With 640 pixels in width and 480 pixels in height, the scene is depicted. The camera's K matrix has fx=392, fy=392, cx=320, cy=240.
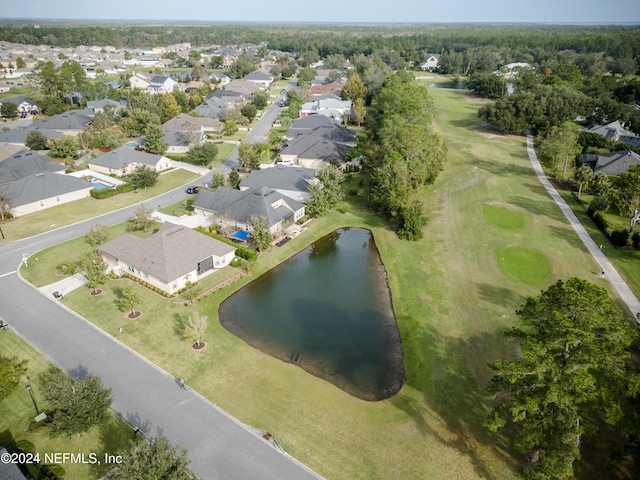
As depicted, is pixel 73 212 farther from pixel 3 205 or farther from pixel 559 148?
pixel 559 148

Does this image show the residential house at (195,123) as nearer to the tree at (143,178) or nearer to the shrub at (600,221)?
the tree at (143,178)

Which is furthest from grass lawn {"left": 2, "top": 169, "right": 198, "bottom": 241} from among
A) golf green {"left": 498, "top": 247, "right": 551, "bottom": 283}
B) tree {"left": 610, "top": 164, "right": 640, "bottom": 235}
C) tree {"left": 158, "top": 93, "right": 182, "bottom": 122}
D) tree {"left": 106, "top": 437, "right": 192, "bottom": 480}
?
tree {"left": 610, "top": 164, "right": 640, "bottom": 235}

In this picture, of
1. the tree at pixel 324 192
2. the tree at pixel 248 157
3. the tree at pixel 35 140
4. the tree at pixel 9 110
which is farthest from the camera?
the tree at pixel 9 110

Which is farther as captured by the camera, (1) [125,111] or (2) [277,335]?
(1) [125,111]

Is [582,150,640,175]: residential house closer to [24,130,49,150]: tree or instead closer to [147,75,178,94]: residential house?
[24,130,49,150]: tree

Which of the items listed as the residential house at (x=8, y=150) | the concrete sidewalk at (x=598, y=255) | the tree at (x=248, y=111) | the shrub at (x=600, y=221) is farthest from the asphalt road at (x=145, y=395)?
the tree at (x=248, y=111)

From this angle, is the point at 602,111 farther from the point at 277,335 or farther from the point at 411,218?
the point at 277,335

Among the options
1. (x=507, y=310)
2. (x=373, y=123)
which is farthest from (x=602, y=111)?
(x=507, y=310)
